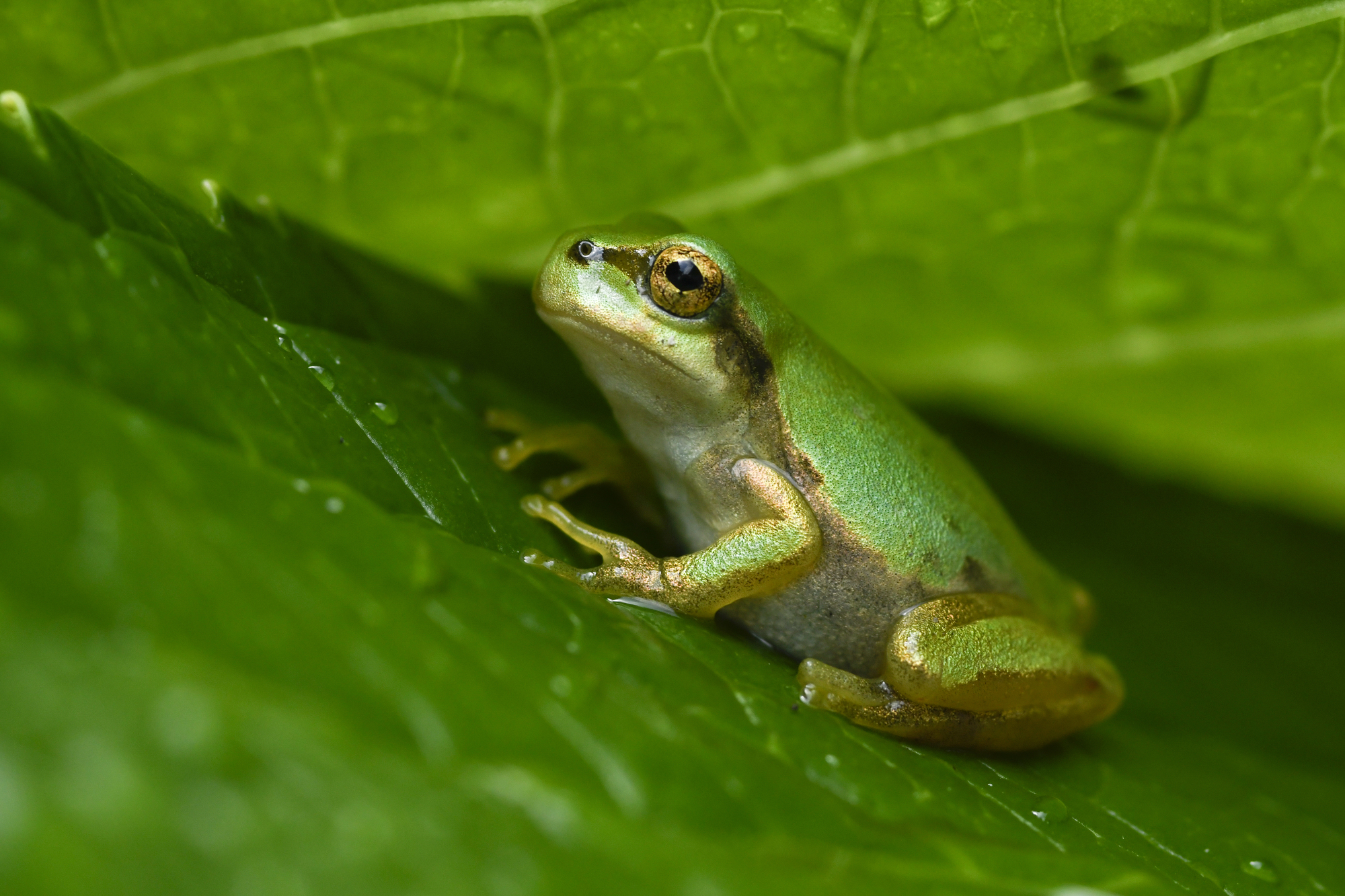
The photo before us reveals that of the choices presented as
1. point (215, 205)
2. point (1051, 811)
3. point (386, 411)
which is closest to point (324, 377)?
point (386, 411)

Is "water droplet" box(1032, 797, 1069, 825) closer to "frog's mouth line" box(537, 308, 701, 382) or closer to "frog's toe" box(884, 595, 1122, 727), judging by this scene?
"frog's toe" box(884, 595, 1122, 727)

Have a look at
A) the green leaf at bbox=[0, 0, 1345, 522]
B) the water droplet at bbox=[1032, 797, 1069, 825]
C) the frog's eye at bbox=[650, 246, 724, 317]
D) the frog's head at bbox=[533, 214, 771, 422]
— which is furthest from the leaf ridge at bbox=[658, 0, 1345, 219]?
the water droplet at bbox=[1032, 797, 1069, 825]

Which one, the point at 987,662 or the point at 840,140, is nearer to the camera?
the point at 987,662

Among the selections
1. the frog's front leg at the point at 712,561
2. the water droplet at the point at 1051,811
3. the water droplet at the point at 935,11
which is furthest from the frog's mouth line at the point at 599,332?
the water droplet at the point at 1051,811

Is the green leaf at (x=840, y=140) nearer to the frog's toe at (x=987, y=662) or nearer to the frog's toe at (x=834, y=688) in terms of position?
the frog's toe at (x=987, y=662)

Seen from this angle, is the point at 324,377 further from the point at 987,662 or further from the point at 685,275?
the point at 987,662

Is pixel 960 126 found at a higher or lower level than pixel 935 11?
lower

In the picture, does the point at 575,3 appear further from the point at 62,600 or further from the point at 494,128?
the point at 62,600
